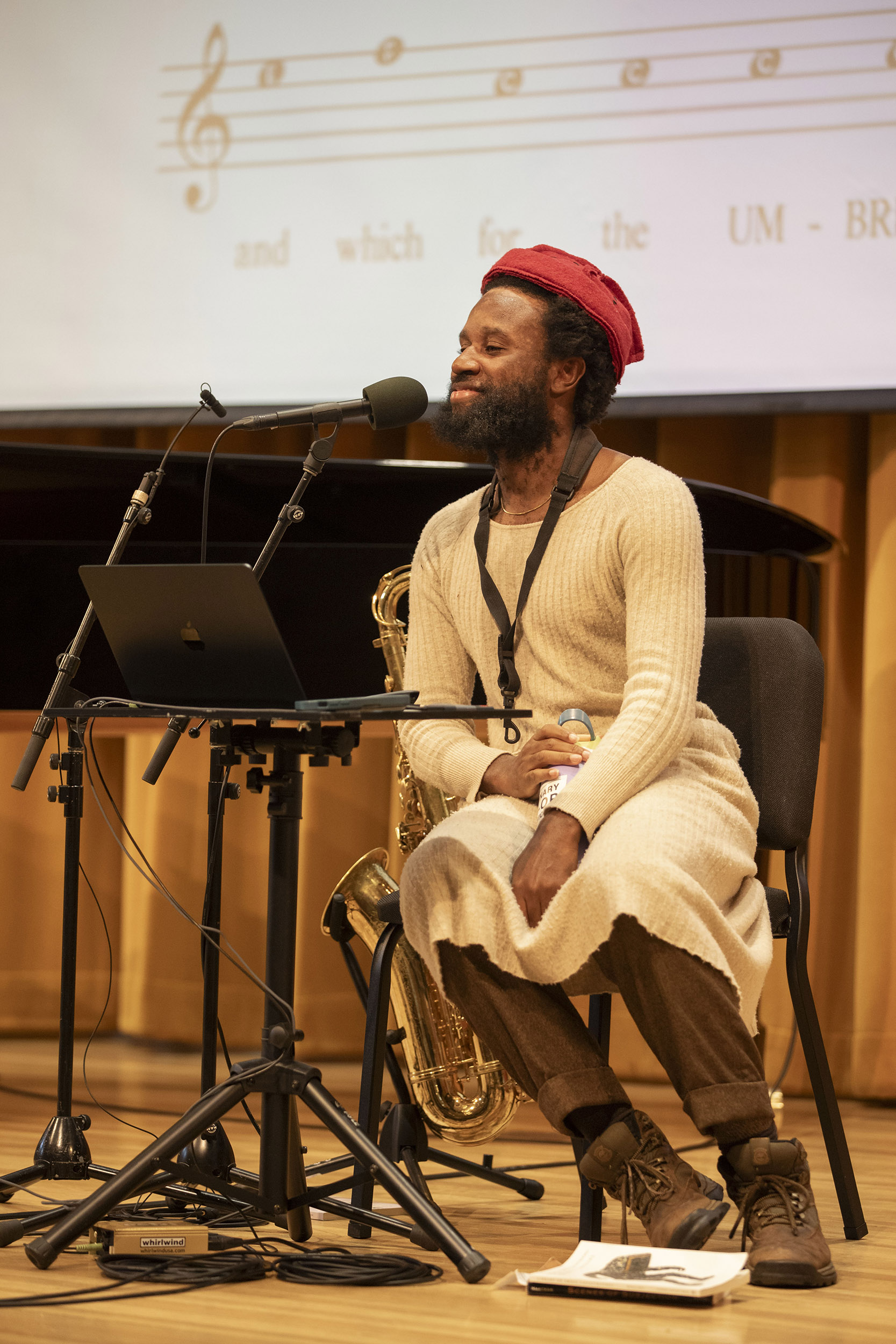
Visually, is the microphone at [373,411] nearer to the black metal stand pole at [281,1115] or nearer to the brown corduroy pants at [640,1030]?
the black metal stand pole at [281,1115]

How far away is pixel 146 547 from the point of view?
3.19 m

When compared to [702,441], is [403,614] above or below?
below

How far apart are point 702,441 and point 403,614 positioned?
1.10 m

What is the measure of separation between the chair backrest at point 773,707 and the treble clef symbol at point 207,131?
7.07 feet

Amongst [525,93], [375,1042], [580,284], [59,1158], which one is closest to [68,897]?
[59,1158]

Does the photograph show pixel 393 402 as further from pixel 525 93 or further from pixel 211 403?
pixel 525 93

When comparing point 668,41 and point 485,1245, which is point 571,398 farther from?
point 668,41

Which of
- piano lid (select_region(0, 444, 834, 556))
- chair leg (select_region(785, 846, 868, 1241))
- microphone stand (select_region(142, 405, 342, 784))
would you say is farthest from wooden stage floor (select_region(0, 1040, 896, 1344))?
piano lid (select_region(0, 444, 834, 556))

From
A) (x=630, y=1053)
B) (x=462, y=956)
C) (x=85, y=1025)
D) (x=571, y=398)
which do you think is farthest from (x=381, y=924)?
(x=85, y=1025)

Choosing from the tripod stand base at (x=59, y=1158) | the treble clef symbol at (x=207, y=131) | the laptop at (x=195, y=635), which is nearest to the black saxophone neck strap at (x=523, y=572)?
the laptop at (x=195, y=635)

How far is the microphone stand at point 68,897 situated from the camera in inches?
85.0

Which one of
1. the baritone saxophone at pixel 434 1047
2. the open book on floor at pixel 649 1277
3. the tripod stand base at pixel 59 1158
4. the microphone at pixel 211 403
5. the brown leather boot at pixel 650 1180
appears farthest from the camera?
the baritone saxophone at pixel 434 1047

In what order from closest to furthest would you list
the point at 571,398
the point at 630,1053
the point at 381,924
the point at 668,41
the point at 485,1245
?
the point at 485,1245 < the point at 571,398 < the point at 381,924 < the point at 668,41 < the point at 630,1053

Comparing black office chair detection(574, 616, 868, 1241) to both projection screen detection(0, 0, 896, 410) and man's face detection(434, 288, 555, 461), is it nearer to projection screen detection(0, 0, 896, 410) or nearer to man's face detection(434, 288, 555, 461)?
man's face detection(434, 288, 555, 461)
